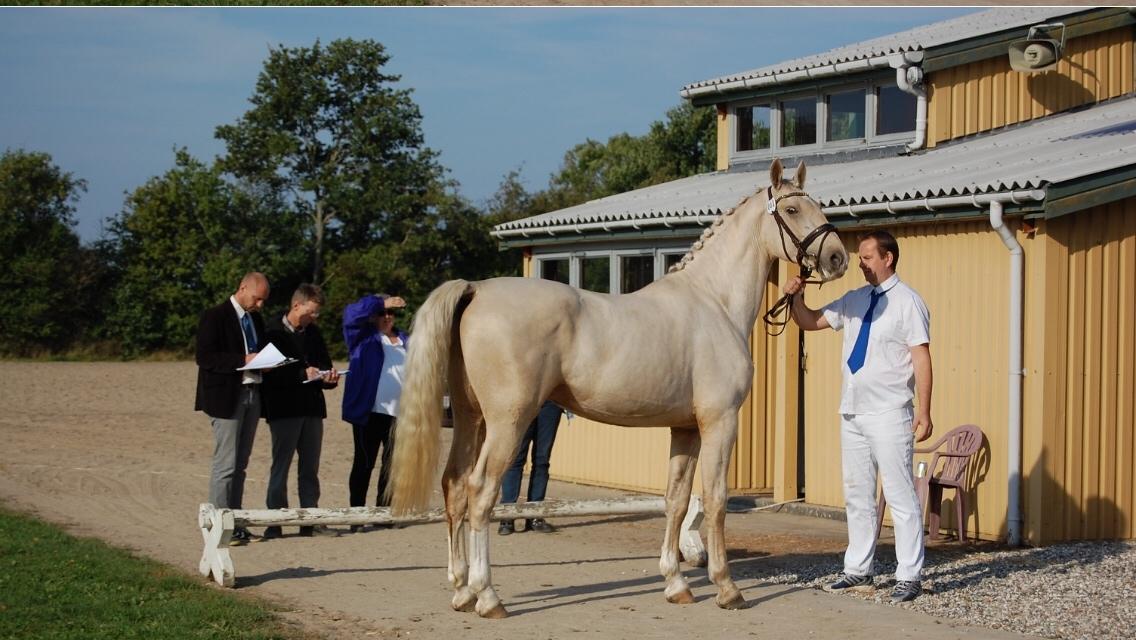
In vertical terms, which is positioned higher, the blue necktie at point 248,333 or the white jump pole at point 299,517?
the blue necktie at point 248,333

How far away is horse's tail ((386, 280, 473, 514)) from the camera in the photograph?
7051mm

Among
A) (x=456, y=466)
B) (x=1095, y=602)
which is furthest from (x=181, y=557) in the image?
(x=1095, y=602)

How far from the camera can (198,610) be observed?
279 inches

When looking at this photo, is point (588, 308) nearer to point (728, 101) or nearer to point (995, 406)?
point (995, 406)

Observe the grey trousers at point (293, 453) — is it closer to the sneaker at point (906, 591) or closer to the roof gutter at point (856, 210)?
the roof gutter at point (856, 210)

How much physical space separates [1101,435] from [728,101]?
808 cm

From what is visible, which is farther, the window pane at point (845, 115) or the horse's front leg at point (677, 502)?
the window pane at point (845, 115)

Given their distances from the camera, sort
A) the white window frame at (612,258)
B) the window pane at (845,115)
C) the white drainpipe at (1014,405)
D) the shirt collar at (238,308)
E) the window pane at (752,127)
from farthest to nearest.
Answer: the window pane at (752,127) → the window pane at (845,115) → the white window frame at (612,258) → the white drainpipe at (1014,405) → the shirt collar at (238,308)

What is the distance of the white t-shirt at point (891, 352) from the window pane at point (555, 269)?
750 cm

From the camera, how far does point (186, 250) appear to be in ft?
133

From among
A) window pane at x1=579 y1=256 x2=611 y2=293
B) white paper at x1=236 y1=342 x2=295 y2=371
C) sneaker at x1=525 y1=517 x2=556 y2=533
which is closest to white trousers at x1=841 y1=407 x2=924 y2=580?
sneaker at x1=525 y1=517 x2=556 y2=533

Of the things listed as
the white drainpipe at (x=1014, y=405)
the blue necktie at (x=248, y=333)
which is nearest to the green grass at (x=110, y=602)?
the blue necktie at (x=248, y=333)

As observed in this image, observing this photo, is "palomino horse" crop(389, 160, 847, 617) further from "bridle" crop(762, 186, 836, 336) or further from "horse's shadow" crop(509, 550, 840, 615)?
"horse's shadow" crop(509, 550, 840, 615)

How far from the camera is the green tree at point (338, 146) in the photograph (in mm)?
43781
